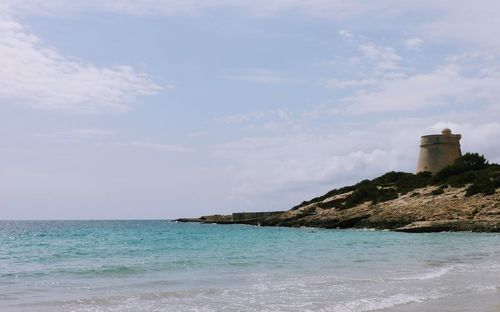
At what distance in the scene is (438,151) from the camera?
85562mm

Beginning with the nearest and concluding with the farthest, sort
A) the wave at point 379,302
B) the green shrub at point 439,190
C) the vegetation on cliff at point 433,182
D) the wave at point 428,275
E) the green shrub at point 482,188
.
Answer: the wave at point 379,302 < the wave at point 428,275 < the green shrub at point 482,188 < the vegetation on cliff at point 433,182 < the green shrub at point 439,190

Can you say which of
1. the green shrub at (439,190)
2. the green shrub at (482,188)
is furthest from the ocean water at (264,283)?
the green shrub at (439,190)

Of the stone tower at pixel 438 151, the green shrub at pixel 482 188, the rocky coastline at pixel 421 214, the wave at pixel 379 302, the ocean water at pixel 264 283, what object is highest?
the stone tower at pixel 438 151

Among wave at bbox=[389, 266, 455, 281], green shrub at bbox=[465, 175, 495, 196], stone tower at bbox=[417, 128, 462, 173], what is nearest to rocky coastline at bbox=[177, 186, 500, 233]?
green shrub at bbox=[465, 175, 495, 196]

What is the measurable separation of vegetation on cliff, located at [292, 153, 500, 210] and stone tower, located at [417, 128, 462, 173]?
325cm

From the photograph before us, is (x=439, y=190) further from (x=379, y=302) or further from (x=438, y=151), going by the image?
(x=379, y=302)

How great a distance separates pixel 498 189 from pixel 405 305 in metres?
48.5

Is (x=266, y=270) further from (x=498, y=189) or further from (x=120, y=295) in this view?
(x=498, y=189)

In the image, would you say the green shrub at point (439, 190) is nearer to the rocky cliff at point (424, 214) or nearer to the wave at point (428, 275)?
the rocky cliff at point (424, 214)

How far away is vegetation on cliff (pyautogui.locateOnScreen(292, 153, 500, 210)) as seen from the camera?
6034 centimetres

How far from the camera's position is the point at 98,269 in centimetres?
2305

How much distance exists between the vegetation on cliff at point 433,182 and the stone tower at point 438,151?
3253 mm

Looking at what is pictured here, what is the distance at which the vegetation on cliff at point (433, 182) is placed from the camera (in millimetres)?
60344

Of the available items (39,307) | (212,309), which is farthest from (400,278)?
(39,307)
